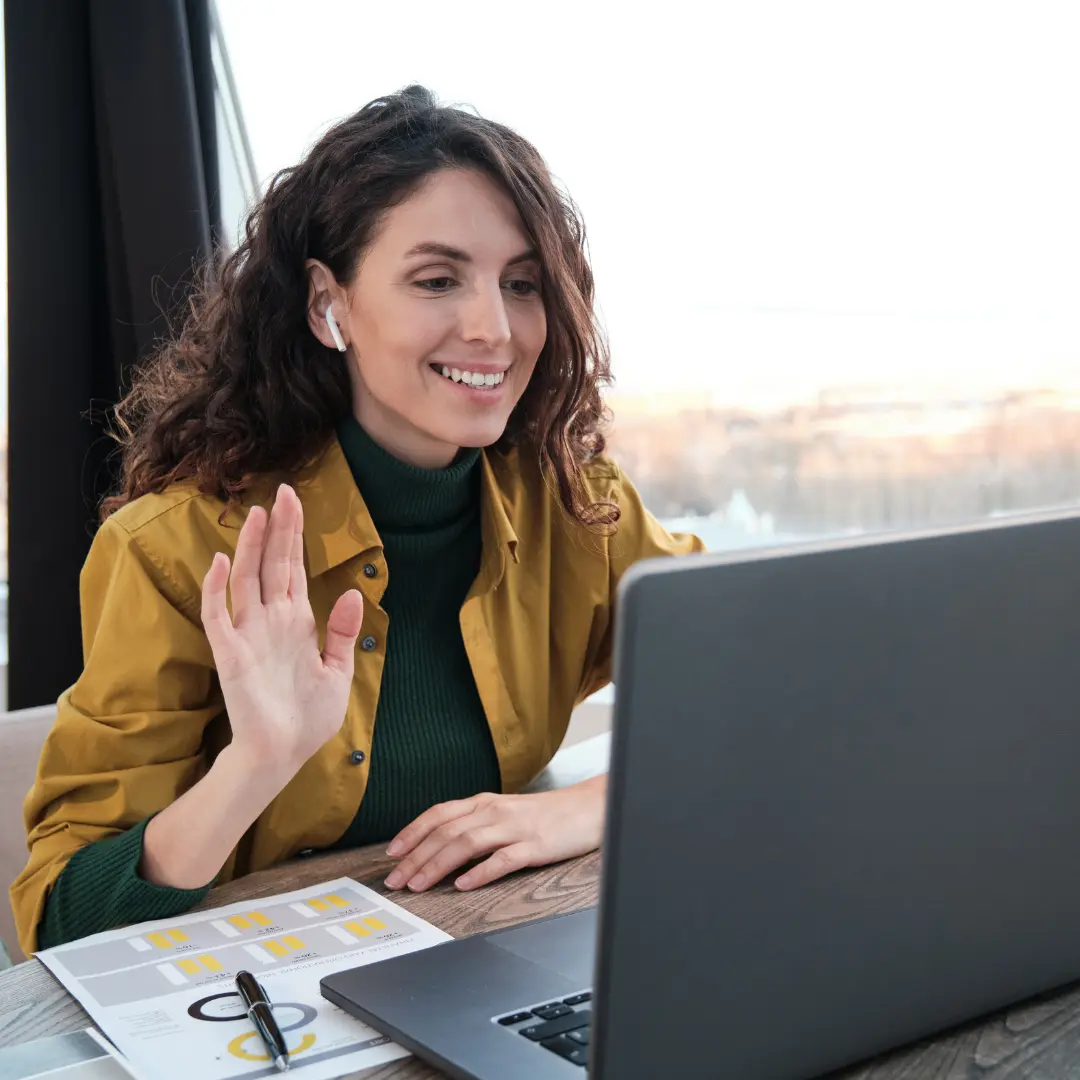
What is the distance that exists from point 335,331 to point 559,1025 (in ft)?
3.28

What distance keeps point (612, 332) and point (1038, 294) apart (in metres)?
0.76

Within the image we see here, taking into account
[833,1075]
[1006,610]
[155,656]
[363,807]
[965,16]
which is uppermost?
[965,16]

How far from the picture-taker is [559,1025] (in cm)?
80

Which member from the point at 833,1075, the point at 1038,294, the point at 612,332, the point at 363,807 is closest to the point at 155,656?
the point at 363,807

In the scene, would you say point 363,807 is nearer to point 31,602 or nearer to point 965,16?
point 31,602

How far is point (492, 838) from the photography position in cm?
121

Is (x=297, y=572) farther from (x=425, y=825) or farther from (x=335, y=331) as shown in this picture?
(x=335, y=331)

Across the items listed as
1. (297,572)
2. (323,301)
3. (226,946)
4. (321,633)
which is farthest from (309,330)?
(226,946)

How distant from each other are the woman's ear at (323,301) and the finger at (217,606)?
57 cm

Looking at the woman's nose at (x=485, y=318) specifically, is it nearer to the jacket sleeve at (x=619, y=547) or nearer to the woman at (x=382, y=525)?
the woman at (x=382, y=525)

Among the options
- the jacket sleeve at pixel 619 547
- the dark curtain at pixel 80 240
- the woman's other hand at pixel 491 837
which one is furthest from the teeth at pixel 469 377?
the dark curtain at pixel 80 240

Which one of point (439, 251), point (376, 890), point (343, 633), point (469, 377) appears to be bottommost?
point (376, 890)

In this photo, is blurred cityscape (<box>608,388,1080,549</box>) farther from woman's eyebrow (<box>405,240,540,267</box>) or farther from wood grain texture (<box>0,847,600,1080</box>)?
wood grain texture (<box>0,847,600,1080</box>)

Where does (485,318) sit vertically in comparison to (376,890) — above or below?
above
